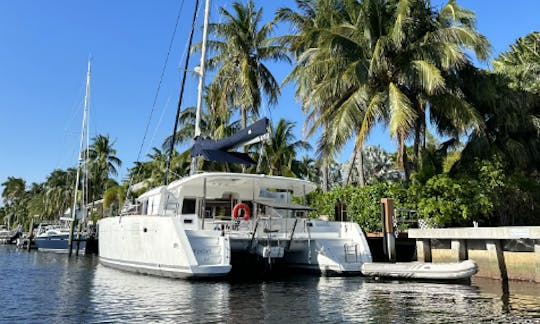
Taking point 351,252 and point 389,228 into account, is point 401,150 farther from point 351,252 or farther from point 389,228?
point 351,252

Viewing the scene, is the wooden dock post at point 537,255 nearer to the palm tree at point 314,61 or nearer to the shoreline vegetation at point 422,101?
the shoreline vegetation at point 422,101

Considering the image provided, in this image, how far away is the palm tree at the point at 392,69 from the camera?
18.8 meters

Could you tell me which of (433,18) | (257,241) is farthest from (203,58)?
(433,18)

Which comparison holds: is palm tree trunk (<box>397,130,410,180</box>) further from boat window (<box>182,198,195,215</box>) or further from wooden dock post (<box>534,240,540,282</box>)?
boat window (<box>182,198,195,215</box>)

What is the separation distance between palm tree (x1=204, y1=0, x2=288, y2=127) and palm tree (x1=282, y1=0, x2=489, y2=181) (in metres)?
5.16

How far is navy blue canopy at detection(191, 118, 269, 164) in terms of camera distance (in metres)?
14.5

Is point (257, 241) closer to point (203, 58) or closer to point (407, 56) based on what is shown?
point (203, 58)

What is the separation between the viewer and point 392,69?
20547mm

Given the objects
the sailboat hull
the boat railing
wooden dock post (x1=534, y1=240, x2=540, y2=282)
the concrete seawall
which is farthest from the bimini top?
the sailboat hull

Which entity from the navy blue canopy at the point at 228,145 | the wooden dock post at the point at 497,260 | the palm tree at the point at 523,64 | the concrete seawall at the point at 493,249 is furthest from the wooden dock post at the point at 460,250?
the palm tree at the point at 523,64

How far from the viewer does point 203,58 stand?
18.1 metres

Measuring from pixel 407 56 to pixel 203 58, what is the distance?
29.1ft

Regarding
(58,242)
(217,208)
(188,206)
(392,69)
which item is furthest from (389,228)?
(58,242)

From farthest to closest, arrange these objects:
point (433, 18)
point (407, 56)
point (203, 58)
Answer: point (433, 18) → point (407, 56) → point (203, 58)
